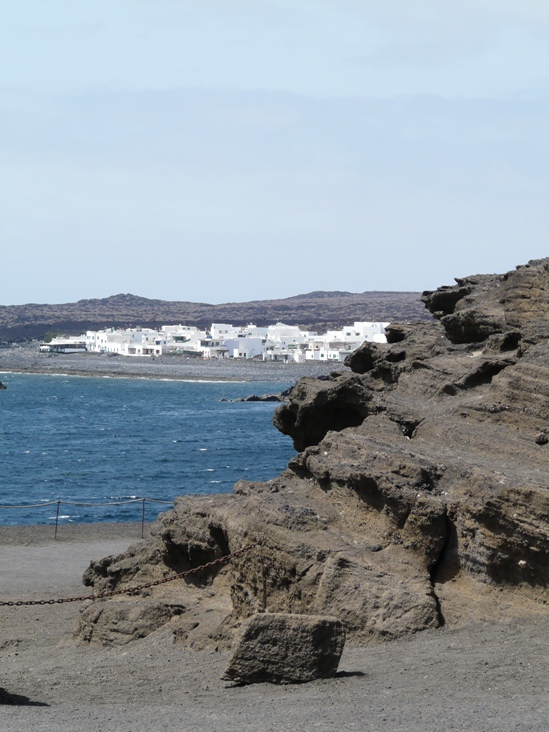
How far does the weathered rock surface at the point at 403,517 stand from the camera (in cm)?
1030

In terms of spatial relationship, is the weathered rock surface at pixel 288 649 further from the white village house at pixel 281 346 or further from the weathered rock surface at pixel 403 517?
the white village house at pixel 281 346

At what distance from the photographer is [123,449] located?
5350 cm

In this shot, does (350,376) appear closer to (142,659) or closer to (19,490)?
(142,659)

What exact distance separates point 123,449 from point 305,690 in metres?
45.5

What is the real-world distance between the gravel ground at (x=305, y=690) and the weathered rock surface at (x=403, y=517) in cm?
48

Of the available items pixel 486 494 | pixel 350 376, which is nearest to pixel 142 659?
pixel 486 494

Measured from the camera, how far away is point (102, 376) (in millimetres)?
137250

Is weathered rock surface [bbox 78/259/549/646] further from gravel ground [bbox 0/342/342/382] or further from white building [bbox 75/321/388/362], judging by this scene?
white building [bbox 75/321/388/362]

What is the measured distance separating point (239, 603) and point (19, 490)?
27495mm

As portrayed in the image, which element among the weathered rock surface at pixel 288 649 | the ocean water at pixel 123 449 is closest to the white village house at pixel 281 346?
the ocean water at pixel 123 449

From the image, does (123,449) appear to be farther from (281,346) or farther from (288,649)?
(281,346)

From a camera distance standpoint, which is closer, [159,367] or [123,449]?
[123,449]

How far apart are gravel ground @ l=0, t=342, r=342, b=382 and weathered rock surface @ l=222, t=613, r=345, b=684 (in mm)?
121190

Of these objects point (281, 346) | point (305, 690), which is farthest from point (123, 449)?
point (281, 346)
